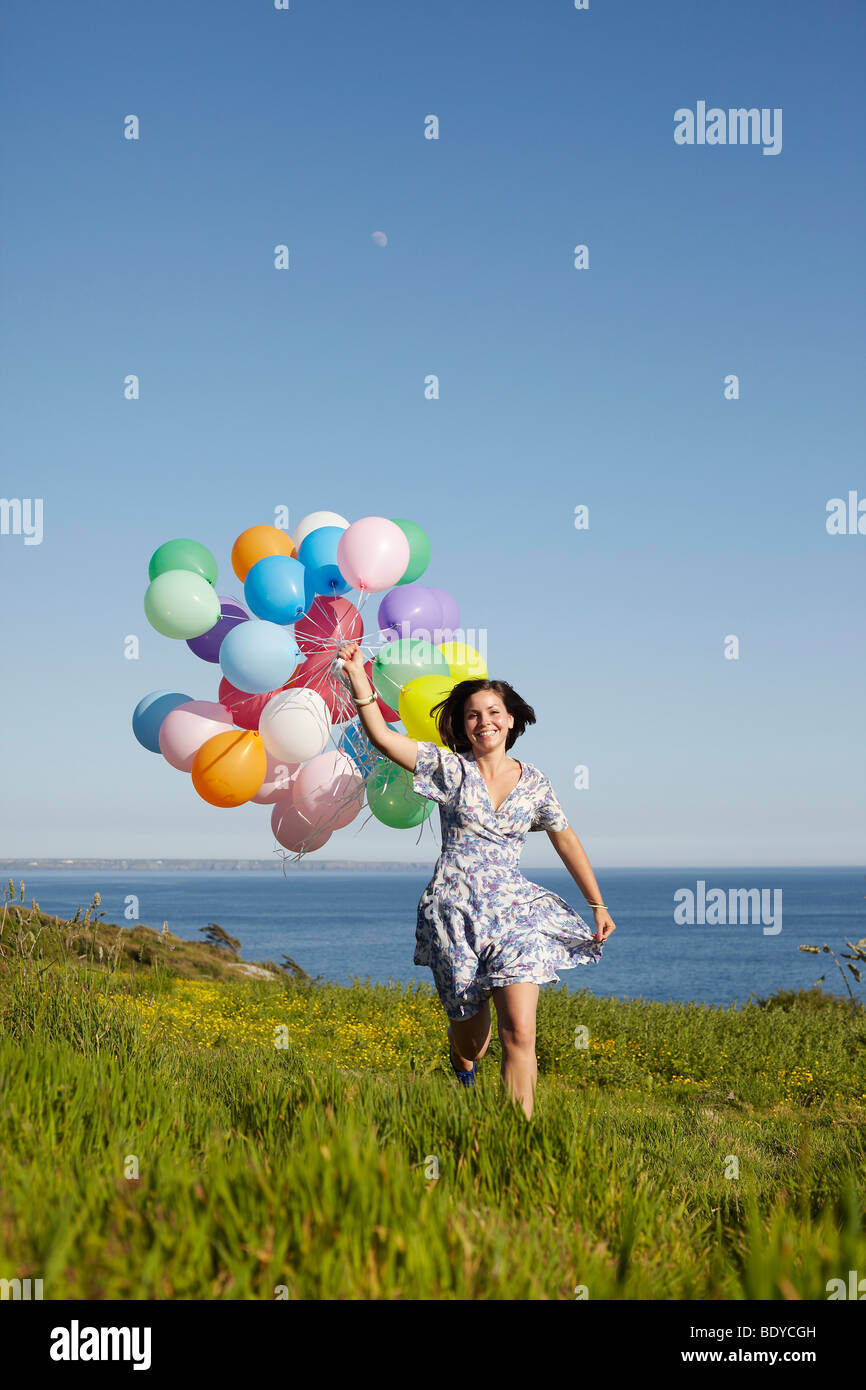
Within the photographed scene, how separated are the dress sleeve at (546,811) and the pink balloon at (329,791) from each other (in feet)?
5.73

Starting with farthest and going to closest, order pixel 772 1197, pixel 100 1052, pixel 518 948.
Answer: pixel 518 948 < pixel 100 1052 < pixel 772 1197

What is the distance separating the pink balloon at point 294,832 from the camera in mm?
6383

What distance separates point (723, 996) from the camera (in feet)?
157

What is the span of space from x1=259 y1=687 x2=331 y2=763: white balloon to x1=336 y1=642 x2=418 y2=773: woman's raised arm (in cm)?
150

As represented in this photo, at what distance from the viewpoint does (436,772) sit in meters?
4.67

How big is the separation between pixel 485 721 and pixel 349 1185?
105 inches

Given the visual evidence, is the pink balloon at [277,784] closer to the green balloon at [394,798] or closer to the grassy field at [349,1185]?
the green balloon at [394,798]

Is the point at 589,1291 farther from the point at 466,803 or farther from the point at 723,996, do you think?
the point at 723,996

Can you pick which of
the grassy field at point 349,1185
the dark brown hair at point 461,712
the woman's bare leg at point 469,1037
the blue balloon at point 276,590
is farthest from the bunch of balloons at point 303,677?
the woman's bare leg at point 469,1037

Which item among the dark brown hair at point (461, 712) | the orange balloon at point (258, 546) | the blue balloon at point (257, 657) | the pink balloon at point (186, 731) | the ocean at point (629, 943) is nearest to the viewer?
the dark brown hair at point (461, 712)

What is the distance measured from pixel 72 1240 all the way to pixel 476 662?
480 centimetres
